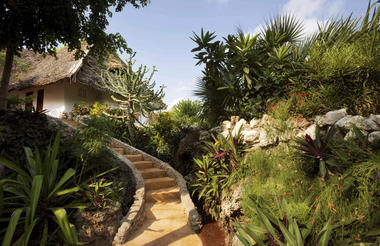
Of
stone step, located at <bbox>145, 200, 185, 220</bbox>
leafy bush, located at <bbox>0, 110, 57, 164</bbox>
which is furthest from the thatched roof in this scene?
stone step, located at <bbox>145, 200, 185, 220</bbox>

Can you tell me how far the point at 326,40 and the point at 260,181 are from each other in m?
3.85

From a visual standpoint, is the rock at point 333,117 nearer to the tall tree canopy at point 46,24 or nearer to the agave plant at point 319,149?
the agave plant at point 319,149

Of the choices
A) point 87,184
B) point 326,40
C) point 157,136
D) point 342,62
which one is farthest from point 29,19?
point 326,40

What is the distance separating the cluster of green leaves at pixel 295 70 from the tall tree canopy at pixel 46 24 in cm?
240

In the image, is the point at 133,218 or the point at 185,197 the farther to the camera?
the point at 185,197

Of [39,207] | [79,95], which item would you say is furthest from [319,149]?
[79,95]

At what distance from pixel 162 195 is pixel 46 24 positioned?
4.38 meters

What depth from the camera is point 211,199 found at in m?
3.71

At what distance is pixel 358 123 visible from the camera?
8.16 feet

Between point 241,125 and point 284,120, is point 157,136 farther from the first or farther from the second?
point 284,120

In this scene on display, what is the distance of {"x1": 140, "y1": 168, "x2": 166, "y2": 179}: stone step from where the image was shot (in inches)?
196

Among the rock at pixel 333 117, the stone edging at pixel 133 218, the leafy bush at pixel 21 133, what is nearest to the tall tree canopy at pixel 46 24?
the leafy bush at pixel 21 133

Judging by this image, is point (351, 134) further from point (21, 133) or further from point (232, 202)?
point (21, 133)

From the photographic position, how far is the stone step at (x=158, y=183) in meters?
4.62
